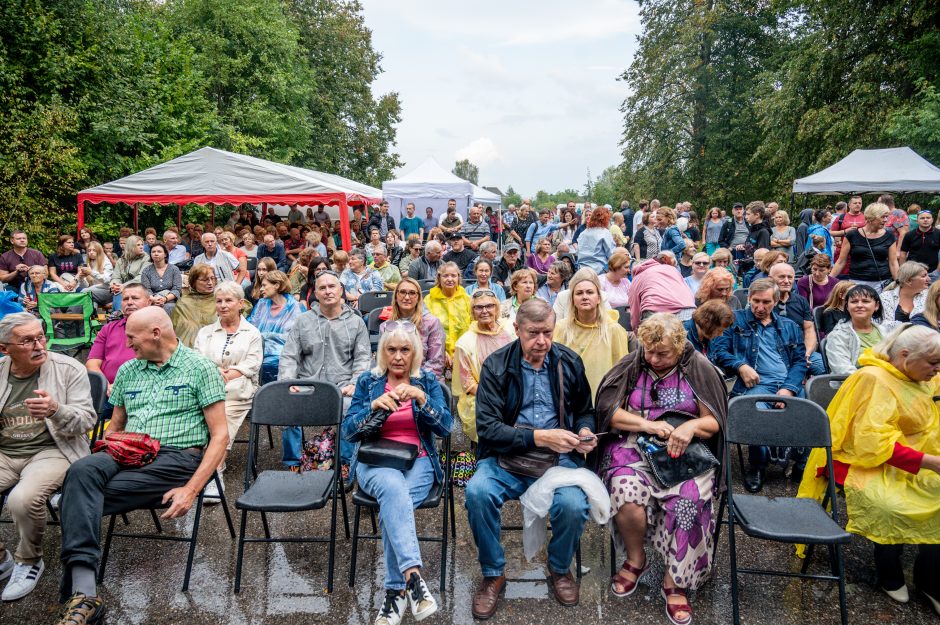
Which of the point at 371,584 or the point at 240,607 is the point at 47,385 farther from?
the point at 371,584

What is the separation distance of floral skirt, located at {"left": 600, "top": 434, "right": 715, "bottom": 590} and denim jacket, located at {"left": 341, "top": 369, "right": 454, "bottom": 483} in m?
0.95

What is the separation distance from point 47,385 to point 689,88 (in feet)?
84.8

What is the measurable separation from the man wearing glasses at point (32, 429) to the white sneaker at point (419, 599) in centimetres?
199

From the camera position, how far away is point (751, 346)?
4.30m

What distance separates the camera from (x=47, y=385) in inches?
127

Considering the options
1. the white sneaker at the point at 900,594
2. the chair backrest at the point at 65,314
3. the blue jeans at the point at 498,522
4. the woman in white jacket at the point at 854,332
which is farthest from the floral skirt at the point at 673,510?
the chair backrest at the point at 65,314

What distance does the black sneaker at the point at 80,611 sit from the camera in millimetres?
2570

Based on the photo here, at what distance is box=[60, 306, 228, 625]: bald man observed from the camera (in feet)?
9.63

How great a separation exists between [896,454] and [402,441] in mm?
2561

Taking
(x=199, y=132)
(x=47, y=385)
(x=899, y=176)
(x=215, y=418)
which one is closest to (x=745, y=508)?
(x=215, y=418)

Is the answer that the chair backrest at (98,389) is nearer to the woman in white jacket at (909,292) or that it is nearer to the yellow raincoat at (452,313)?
the yellow raincoat at (452,313)

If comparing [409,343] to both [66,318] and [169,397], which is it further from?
[66,318]

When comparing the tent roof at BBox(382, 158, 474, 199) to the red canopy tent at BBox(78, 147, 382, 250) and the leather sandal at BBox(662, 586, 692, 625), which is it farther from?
the leather sandal at BBox(662, 586, 692, 625)

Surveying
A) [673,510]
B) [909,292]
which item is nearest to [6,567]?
[673,510]
